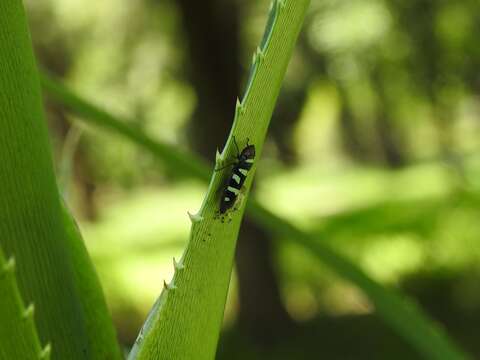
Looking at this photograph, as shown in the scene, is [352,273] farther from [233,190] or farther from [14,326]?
[14,326]

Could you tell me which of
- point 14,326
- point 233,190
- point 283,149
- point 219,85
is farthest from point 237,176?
point 283,149

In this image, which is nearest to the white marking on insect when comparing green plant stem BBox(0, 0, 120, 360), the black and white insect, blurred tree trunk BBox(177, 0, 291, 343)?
the black and white insect

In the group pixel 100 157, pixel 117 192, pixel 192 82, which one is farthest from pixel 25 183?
pixel 117 192

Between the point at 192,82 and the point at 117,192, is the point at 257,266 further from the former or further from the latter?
the point at 117,192

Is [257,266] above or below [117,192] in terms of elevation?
below

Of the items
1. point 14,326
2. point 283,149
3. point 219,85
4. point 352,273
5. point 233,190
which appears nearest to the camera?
point 14,326

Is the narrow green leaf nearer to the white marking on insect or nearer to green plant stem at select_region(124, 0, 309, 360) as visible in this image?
green plant stem at select_region(124, 0, 309, 360)

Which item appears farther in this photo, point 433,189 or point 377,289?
point 433,189
